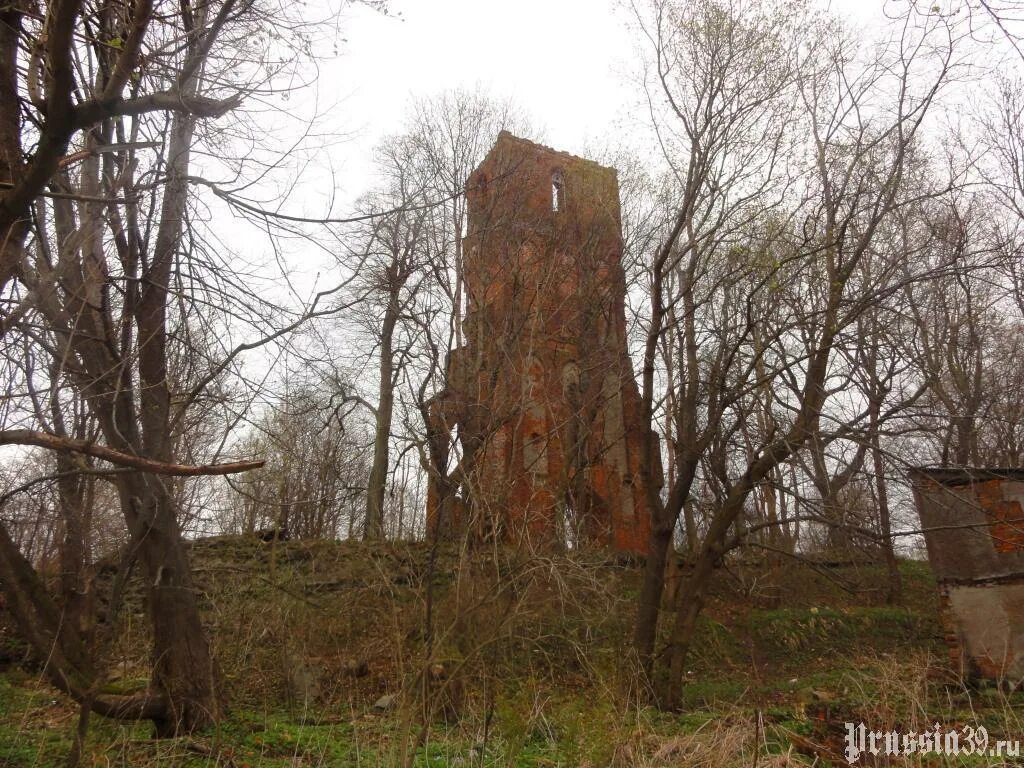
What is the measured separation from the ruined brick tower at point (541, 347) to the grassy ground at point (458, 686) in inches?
72.4

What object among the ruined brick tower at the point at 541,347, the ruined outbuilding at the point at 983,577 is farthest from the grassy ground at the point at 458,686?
the ruined brick tower at the point at 541,347

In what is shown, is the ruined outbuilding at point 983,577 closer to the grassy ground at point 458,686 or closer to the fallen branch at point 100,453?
the grassy ground at point 458,686

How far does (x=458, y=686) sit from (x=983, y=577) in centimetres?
817

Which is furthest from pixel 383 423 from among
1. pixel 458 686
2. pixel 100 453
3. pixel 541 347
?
pixel 100 453

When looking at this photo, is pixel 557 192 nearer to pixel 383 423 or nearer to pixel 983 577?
pixel 383 423

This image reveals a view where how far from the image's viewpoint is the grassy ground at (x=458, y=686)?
17.6 feet

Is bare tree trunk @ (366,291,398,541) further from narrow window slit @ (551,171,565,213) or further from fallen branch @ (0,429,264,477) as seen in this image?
fallen branch @ (0,429,264,477)

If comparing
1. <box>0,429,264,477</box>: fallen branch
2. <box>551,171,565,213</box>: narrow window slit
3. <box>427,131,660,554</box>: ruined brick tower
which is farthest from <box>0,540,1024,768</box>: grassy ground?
<box>551,171,565,213</box>: narrow window slit

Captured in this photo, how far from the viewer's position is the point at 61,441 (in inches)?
124

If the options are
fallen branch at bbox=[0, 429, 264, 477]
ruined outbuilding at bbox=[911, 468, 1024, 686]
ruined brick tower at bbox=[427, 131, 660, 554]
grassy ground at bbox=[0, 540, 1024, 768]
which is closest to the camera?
fallen branch at bbox=[0, 429, 264, 477]

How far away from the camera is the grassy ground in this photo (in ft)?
17.6

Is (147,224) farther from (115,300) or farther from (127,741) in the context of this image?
(127,741)

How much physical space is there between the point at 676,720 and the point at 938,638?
11.3 meters

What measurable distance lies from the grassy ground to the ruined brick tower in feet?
6.03
